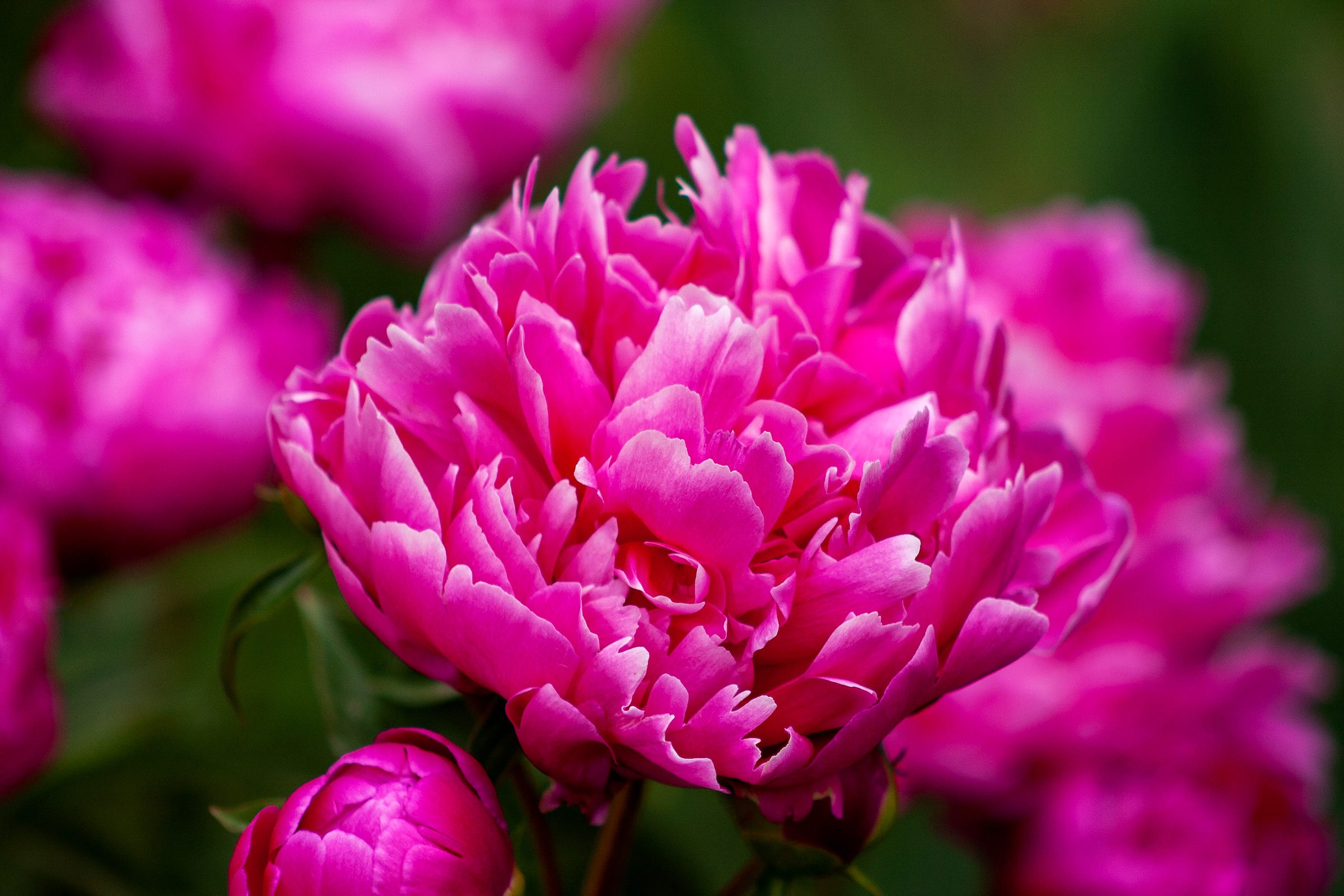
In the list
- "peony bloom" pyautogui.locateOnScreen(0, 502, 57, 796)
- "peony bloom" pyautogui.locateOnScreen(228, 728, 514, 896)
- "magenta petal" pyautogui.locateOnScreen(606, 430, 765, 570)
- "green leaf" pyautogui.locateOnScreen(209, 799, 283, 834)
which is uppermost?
"magenta petal" pyautogui.locateOnScreen(606, 430, 765, 570)

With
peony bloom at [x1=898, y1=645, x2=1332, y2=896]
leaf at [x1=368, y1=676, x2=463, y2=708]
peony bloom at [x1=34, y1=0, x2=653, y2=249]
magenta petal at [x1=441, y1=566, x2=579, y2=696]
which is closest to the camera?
A: magenta petal at [x1=441, y1=566, x2=579, y2=696]

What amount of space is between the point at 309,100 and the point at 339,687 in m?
0.38

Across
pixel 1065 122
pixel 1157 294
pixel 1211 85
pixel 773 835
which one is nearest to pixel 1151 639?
pixel 1157 294

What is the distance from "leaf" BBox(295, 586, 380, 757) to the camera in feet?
1.17

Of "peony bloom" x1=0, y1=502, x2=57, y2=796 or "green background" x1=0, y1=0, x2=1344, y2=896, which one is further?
"green background" x1=0, y1=0, x2=1344, y2=896

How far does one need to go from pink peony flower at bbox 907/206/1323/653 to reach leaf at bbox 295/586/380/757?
0.29 m

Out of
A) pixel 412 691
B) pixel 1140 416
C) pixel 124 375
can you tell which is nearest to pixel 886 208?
pixel 1140 416

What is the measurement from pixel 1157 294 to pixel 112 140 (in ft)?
1.76

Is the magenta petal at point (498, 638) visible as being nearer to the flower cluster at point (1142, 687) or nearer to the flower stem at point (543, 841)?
the flower stem at point (543, 841)

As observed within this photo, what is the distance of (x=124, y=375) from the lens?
0.54 m

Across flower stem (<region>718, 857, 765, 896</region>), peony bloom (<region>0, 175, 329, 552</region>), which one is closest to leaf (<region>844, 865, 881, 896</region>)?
flower stem (<region>718, 857, 765, 896</region>)

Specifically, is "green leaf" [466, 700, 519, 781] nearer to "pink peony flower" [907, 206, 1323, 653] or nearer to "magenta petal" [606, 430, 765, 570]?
"magenta petal" [606, 430, 765, 570]

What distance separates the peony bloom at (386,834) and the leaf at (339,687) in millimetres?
Result: 76

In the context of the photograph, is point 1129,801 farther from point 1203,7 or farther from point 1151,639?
point 1203,7
